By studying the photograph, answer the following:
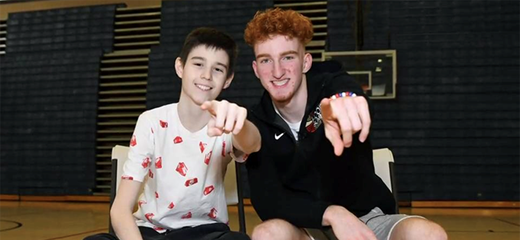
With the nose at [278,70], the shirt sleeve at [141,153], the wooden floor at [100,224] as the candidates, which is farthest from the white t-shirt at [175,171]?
the wooden floor at [100,224]

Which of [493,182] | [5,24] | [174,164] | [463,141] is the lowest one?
[493,182]

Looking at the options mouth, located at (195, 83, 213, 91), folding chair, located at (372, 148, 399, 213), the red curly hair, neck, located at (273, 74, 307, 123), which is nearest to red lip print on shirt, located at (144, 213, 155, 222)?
mouth, located at (195, 83, 213, 91)

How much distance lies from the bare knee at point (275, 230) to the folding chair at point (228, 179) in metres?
0.38

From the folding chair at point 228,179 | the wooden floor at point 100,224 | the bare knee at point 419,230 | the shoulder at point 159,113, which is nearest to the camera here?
the bare knee at point 419,230

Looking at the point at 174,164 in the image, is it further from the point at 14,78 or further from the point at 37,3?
the point at 37,3

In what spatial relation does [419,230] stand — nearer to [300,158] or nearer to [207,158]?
[300,158]

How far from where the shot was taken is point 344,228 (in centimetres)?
169

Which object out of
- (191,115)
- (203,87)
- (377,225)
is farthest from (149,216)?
(377,225)

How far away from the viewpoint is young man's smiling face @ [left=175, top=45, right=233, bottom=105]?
192 cm

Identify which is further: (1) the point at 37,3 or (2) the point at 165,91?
(1) the point at 37,3

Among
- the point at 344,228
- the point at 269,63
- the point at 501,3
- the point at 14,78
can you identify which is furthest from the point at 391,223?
the point at 14,78

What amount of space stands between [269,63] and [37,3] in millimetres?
8836

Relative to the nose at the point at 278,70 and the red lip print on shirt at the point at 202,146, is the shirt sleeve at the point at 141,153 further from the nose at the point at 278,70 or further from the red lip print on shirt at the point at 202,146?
the nose at the point at 278,70

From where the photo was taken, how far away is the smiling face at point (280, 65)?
1.81 m
